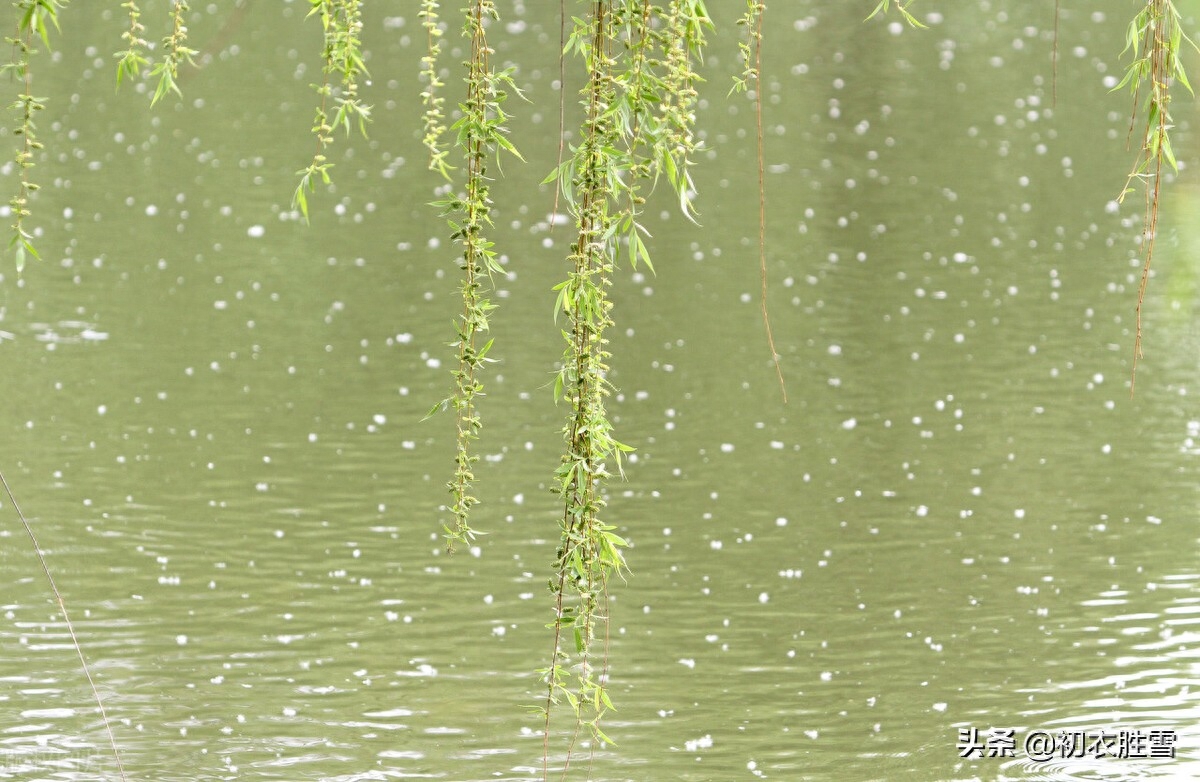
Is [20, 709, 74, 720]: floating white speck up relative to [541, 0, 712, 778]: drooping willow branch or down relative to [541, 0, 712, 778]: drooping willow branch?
up

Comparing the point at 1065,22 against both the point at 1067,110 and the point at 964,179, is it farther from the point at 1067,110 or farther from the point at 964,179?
the point at 964,179

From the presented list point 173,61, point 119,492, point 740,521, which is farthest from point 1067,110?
point 173,61

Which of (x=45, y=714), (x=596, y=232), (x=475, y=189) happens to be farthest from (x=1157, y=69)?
(x=45, y=714)

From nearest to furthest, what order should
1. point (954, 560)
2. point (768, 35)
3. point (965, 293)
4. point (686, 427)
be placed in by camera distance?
point (954, 560) → point (686, 427) → point (965, 293) → point (768, 35)

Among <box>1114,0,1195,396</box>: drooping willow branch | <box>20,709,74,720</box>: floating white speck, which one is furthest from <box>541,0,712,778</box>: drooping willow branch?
<box>20,709,74,720</box>: floating white speck

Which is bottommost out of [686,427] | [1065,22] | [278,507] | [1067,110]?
[278,507]

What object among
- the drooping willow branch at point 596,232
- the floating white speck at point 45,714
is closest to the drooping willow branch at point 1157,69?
the drooping willow branch at point 596,232

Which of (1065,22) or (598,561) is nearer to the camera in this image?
(598,561)

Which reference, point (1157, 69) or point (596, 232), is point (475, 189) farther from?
point (1157, 69)

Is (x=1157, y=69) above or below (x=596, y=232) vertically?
above

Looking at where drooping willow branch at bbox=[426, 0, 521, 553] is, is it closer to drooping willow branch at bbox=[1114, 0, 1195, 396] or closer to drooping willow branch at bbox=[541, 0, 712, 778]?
drooping willow branch at bbox=[541, 0, 712, 778]

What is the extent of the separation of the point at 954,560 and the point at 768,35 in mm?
15283

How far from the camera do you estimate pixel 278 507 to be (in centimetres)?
702

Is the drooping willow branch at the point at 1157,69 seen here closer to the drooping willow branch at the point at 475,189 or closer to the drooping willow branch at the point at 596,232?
the drooping willow branch at the point at 596,232
